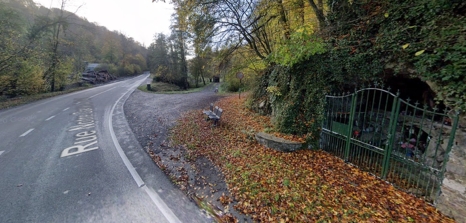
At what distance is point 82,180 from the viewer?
4.38 m

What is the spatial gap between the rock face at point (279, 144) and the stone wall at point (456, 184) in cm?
301

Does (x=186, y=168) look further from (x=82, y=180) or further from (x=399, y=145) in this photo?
(x=399, y=145)

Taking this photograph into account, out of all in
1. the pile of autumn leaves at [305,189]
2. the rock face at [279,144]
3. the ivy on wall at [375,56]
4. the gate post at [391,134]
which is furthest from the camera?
the rock face at [279,144]

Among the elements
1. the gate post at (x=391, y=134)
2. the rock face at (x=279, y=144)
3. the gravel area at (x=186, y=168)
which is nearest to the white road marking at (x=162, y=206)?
the gravel area at (x=186, y=168)

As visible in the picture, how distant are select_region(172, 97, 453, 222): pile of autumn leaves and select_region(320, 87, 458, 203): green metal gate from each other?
0.96ft

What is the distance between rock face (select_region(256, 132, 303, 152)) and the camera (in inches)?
225

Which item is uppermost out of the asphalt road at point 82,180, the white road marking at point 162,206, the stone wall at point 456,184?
the stone wall at point 456,184

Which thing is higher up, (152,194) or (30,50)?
(30,50)

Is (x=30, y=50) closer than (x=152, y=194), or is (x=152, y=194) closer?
(x=152, y=194)

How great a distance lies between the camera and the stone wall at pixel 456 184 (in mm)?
3053

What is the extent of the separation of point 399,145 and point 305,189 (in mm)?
2123

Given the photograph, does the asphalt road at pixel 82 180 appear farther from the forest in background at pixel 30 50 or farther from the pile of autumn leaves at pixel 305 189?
the forest in background at pixel 30 50

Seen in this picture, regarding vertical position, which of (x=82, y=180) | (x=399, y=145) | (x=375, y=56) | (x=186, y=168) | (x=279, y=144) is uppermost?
(x=375, y=56)

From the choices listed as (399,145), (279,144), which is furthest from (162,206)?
(399,145)
